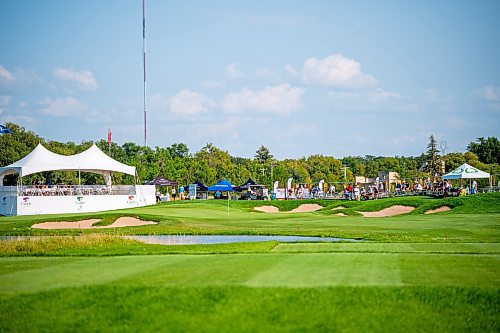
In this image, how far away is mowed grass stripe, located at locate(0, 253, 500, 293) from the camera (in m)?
14.2

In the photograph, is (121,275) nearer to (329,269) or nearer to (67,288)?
(67,288)

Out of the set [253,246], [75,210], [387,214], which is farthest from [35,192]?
[253,246]

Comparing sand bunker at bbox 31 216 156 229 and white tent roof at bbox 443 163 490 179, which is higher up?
white tent roof at bbox 443 163 490 179

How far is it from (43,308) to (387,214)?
148 ft

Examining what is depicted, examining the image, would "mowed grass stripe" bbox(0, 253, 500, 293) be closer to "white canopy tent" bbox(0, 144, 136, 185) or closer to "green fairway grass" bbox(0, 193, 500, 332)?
"green fairway grass" bbox(0, 193, 500, 332)

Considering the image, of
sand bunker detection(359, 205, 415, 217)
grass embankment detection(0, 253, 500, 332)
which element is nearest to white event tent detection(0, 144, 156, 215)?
sand bunker detection(359, 205, 415, 217)

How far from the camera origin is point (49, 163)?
69062 mm

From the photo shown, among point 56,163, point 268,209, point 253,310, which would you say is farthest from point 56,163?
point 253,310

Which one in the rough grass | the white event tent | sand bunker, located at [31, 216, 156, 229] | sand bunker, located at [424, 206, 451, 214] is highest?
the white event tent

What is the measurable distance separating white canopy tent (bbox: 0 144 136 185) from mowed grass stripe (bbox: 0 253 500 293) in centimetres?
4985

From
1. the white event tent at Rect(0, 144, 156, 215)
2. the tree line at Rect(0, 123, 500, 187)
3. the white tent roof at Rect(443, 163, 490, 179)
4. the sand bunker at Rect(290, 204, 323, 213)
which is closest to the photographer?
the white event tent at Rect(0, 144, 156, 215)

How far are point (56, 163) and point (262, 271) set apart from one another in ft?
188

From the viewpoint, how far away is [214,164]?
128m

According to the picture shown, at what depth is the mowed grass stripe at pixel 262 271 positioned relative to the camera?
46.7 feet
